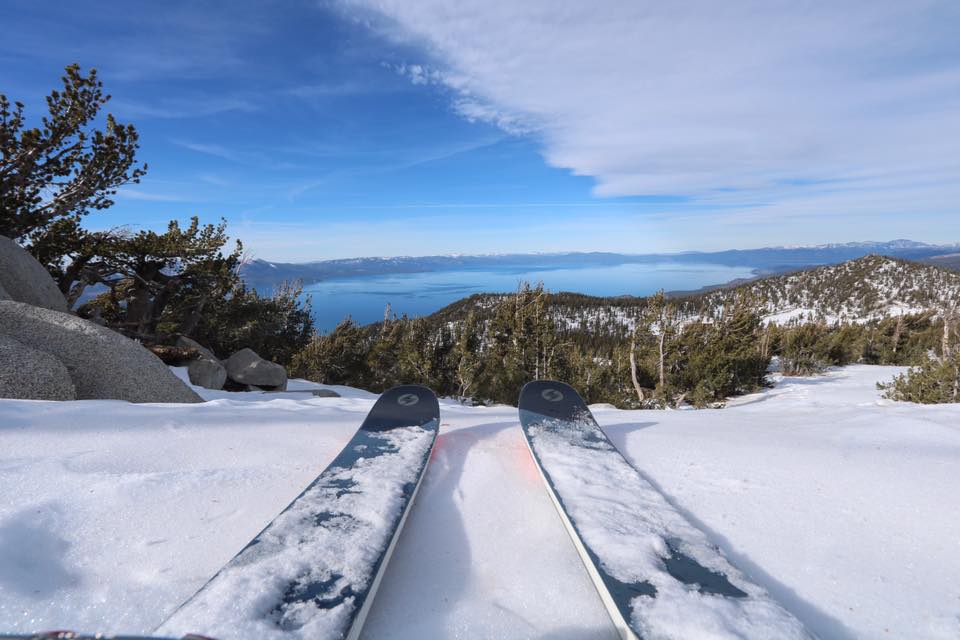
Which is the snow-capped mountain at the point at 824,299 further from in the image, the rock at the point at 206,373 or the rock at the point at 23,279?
the rock at the point at 23,279

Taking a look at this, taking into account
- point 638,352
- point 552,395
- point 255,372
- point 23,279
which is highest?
point 23,279

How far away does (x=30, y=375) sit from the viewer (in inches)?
196

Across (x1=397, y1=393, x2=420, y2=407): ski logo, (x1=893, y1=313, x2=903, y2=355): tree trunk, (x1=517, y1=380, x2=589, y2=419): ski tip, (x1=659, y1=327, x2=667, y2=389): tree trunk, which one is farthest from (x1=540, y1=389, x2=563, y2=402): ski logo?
(x1=893, y1=313, x2=903, y2=355): tree trunk

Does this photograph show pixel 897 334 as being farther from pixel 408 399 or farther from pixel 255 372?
pixel 255 372

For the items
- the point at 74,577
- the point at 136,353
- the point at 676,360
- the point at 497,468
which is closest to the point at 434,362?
the point at 676,360

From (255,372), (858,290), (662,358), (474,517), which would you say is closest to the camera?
(474,517)

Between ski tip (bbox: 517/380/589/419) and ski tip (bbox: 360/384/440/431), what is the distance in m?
1.13

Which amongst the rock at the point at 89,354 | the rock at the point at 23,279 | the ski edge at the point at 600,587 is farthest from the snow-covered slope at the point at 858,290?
the rock at the point at 23,279

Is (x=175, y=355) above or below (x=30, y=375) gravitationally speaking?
below

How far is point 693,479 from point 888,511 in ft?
4.04

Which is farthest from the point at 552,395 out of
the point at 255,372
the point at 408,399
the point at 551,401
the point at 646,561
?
the point at 255,372

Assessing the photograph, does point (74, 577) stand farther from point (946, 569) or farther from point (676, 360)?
point (676, 360)

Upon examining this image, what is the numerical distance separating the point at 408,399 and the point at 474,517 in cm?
233

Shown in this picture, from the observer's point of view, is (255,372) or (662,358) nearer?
(255,372)
